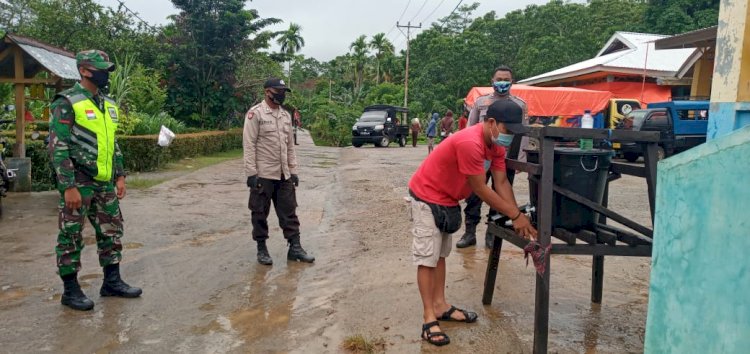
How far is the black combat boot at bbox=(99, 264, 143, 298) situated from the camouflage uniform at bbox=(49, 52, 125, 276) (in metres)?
0.13

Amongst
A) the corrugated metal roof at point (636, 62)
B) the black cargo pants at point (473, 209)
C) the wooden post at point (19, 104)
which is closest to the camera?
the black cargo pants at point (473, 209)

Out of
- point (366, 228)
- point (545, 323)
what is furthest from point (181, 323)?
point (366, 228)

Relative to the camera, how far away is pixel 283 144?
5.55m

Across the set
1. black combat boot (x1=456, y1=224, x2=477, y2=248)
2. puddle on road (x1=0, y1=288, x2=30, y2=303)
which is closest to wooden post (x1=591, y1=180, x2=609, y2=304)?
black combat boot (x1=456, y1=224, x2=477, y2=248)

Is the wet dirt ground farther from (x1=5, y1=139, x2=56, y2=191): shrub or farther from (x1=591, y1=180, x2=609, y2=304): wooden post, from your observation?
(x1=5, y1=139, x2=56, y2=191): shrub

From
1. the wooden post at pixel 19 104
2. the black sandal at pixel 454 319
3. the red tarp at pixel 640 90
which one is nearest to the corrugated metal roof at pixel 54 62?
the wooden post at pixel 19 104

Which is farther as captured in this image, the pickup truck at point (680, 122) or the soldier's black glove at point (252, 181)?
the pickup truck at point (680, 122)

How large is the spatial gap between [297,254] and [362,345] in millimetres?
2269

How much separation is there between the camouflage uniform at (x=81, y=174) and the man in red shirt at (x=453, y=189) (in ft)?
7.50

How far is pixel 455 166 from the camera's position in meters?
3.69

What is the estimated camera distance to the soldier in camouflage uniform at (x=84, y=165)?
405cm

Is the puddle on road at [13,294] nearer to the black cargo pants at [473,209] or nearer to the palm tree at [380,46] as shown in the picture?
the black cargo pants at [473,209]

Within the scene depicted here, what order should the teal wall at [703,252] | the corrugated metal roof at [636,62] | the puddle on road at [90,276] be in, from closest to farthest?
the teal wall at [703,252]
the puddle on road at [90,276]
the corrugated metal roof at [636,62]

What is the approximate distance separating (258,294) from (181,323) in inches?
30.6
